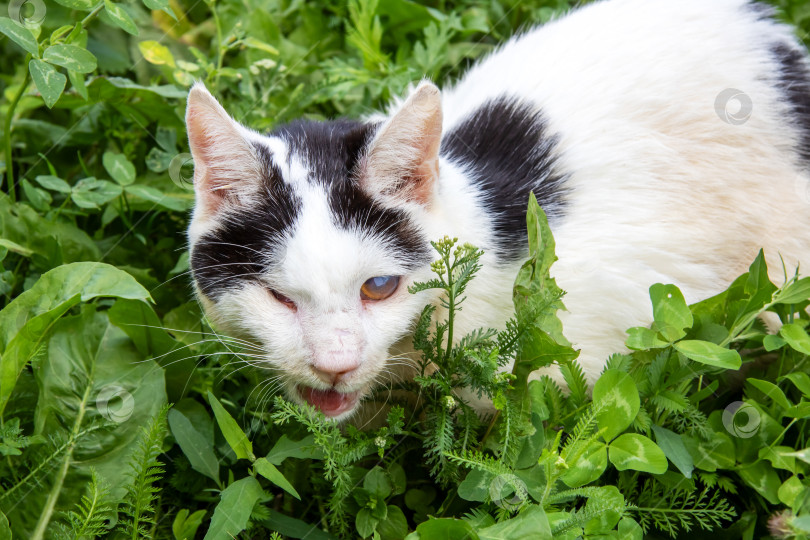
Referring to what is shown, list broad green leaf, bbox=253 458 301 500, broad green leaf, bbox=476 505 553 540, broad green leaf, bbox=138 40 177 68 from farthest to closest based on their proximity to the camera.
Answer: broad green leaf, bbox=138 40 177 68 < broad green leaf, bbox=253 458 301 500 < broad green leaf, bbox=476 505 553 540

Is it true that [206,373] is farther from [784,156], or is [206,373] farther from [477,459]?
[784,156]

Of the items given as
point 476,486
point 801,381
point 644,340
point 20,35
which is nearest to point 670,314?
point 644,340

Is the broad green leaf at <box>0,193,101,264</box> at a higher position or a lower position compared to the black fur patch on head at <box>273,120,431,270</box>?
lower

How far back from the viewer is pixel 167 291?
268cm

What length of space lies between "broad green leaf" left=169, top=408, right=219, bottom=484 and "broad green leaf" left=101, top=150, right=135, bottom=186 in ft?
3.35

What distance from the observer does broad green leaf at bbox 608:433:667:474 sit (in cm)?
180

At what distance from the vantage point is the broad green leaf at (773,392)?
197 cm

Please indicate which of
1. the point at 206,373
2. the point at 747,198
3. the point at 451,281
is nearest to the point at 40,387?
the point at 206,373

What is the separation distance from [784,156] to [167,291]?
2055mm

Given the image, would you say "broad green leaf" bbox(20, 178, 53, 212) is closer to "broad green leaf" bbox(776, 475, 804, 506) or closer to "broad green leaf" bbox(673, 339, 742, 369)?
"broad green leaf" bbox(673, 339, 742, 369)

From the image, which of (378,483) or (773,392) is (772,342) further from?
(378,483)

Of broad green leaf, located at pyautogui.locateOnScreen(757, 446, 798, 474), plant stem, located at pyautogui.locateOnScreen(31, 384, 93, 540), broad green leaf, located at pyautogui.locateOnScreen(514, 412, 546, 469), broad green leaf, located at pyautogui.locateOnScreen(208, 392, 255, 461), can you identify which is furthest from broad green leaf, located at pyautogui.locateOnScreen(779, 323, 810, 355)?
plant stem, located at pyautogui.locateOnScreen(31, 384, 93, 540)

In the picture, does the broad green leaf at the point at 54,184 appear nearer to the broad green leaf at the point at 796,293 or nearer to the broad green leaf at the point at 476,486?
the broad green leaf at the point at 476,486

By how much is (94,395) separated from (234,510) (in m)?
0.60
